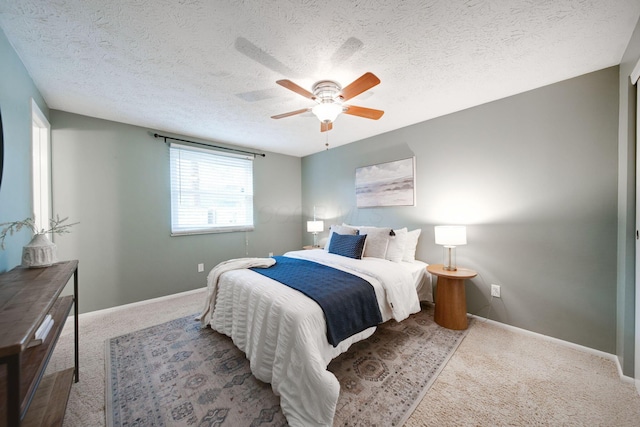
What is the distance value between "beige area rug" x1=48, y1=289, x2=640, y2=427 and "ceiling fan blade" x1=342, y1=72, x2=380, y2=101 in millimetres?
2197

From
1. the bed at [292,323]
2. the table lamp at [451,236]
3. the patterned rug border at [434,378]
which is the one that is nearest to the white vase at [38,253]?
the bed at [292,323]

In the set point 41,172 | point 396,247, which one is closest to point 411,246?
point 396,247

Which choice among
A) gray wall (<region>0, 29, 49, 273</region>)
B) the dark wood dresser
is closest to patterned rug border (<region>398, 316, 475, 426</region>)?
the dark wood dresser

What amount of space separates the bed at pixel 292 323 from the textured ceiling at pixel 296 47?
181 cm

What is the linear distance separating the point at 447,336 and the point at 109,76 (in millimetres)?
3964

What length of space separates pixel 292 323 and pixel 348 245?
5.33 ft

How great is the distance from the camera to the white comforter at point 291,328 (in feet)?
4.44

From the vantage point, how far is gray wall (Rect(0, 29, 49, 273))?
154 centimetres

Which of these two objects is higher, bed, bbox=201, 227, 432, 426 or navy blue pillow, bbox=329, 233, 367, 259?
navy blue pillow, bbox=329, 233, 367, 259

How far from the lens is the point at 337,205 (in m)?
4.29

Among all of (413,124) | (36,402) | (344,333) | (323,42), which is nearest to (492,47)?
(323,42)

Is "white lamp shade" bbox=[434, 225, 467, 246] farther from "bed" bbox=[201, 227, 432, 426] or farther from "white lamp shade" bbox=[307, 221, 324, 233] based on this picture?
"white lamp shade" bbox=[307, 221, 324, 233]

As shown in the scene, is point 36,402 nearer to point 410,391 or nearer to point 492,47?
point 410,391

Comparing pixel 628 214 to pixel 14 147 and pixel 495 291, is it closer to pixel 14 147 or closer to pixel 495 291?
pixel 495 291
